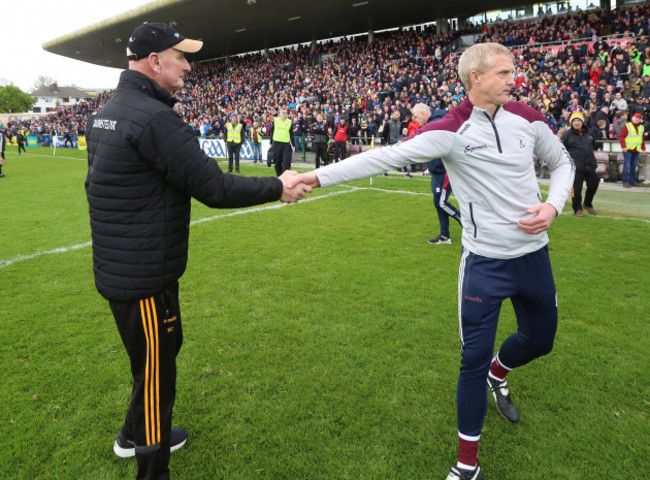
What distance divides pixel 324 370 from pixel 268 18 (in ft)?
119

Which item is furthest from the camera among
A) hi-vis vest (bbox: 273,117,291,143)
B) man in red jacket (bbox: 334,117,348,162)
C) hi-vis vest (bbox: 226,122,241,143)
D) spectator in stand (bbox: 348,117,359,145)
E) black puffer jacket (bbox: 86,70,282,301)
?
spectator in stand (bbox: 348,117,359,145)

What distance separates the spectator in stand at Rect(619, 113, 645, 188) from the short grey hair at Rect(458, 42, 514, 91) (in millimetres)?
12742

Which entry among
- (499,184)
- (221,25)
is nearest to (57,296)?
(499,184)

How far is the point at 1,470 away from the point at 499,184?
11.1ft

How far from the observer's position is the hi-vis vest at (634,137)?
12.5m

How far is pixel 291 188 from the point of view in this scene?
2.55m

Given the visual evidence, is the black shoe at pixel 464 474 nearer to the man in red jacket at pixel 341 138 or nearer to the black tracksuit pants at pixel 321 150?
the black tracksuit pants at pixel 321 150

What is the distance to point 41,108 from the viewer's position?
116 meters

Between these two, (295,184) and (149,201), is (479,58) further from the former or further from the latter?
(149,201)

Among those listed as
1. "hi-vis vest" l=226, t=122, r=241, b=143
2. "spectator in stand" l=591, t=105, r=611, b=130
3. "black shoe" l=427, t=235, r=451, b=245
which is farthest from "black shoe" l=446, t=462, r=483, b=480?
"hi-vis vest" l=226, t=122, r=241, b=143

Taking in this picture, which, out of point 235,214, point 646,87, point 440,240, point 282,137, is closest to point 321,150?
point 282,137

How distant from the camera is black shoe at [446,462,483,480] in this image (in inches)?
97.9

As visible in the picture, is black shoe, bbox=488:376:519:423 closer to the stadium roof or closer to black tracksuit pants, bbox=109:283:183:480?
black tracksuit pants, bbox=109:283:183:480

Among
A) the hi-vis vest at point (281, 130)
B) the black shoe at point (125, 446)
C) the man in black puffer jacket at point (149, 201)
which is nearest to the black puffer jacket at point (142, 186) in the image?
the man in black puffer jacket at point (149, 201)
